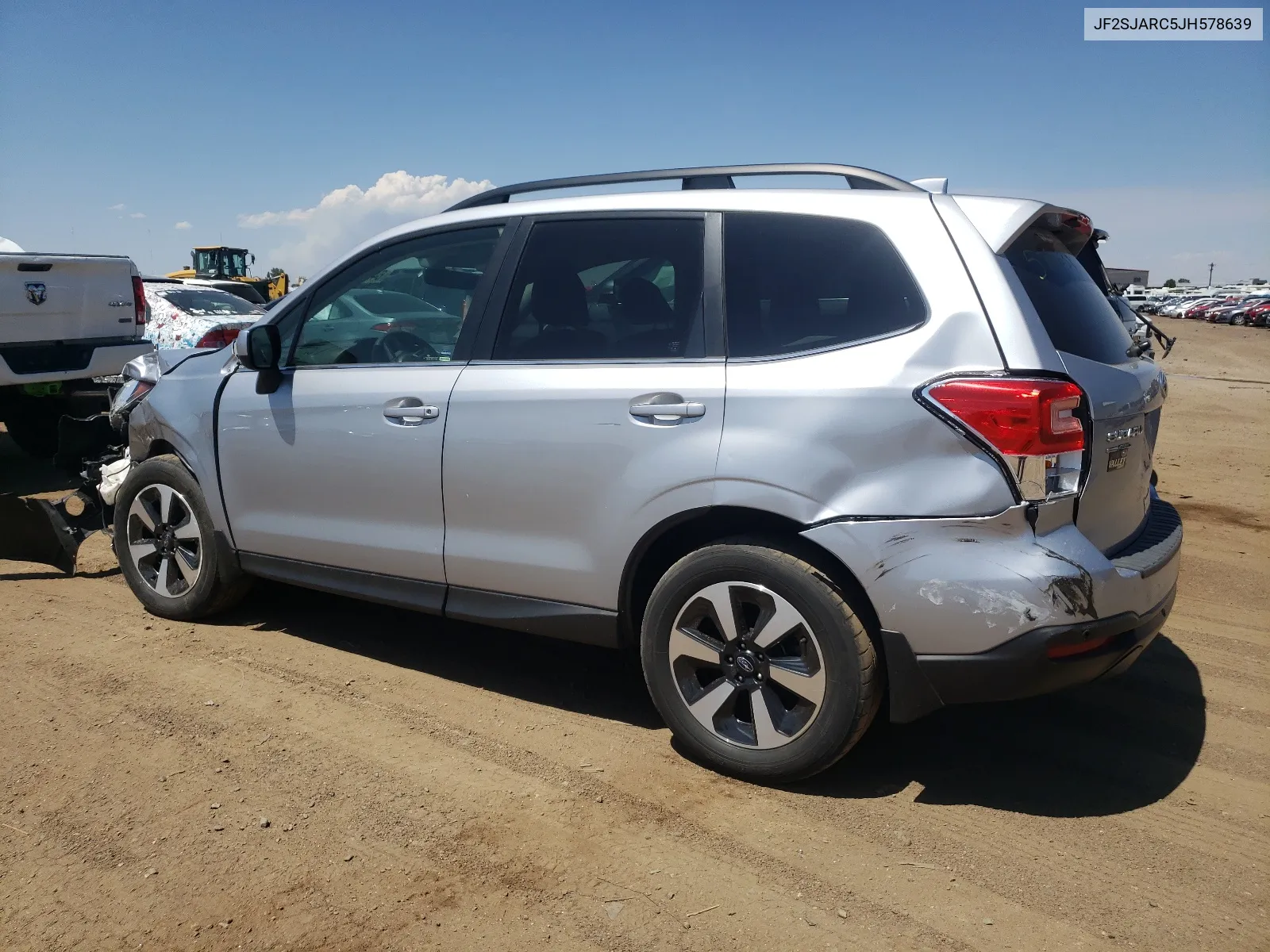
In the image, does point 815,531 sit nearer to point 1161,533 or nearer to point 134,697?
point 1161,533

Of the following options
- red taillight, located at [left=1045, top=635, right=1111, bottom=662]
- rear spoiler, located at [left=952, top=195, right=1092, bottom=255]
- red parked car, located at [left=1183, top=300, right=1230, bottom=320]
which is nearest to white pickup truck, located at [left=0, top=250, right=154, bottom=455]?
rear spoiler, located at [left=952, top=195, right=1092, bottom=255]

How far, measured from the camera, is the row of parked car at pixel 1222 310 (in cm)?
5621

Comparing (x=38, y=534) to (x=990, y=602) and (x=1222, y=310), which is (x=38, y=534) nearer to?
(x=990, y=602)

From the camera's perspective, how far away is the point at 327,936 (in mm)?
2564

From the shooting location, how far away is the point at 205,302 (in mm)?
13562

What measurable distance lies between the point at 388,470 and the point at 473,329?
652 millimetres

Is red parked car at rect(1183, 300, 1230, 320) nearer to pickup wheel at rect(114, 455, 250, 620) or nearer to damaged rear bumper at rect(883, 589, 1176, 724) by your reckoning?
damaged rear bumper at rect(883, 589, 1176, 724)

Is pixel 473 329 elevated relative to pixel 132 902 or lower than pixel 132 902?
elevated

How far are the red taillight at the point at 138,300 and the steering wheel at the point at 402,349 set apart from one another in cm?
583

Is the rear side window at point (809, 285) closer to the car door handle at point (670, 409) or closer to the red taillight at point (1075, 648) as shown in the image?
the car door handle at point (670, 409)

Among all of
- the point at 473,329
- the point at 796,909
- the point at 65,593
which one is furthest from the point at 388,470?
the point at 65,593

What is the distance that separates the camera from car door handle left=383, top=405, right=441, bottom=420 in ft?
12.6

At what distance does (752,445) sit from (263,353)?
→ 230cm

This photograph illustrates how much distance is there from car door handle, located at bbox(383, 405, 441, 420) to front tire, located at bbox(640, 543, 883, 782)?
112 cm
